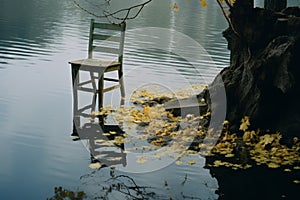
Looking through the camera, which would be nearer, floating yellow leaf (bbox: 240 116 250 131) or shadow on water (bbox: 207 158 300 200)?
shadow on water (bbox: 207 158 300 200)

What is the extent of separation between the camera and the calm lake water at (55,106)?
130 inches

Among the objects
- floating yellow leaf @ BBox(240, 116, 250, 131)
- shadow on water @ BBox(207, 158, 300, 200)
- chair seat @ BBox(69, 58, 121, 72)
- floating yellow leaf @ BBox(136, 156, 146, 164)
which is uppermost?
chair seat @ BBox(69, 58, 121, 72)

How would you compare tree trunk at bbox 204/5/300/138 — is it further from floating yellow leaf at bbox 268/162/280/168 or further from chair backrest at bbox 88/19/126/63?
chair backrest at bbox 88/19/126/63

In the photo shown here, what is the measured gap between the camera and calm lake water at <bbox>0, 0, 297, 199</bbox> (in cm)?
331

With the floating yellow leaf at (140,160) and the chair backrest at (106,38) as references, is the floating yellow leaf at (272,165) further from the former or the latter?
the chair backrest at (106,38)

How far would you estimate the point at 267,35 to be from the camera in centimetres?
482

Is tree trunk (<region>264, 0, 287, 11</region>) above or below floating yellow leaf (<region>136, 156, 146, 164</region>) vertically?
above

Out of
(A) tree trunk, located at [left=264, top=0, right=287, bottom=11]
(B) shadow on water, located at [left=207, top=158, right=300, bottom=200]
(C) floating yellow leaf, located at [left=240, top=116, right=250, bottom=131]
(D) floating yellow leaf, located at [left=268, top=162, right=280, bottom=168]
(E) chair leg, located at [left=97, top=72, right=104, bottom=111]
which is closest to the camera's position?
(B) shadow on water, located at [left=207, top=158, right=300, bottom=200]

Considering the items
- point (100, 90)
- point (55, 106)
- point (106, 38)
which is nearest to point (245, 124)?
point (100, 90)

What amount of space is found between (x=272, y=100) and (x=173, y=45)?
280 inches

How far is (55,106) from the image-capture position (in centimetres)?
538

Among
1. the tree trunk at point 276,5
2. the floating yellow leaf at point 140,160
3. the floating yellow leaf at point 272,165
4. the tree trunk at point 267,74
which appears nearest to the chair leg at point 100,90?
the tree trunk at point 267,74

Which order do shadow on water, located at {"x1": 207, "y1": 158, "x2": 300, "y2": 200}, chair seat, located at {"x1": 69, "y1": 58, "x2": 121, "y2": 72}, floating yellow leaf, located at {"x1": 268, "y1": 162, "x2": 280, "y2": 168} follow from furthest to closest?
chair seat, located at {"x1": 69, "y1": 58, "x2": 121, "y2": 72}
floating yellow leaf, located at {"x1": 268, "y1": 162, "x2": 280, "y2": 168}
shadow on water, located at {"x1": 207, "y1": 158, "x2": 300, "y2": 200}

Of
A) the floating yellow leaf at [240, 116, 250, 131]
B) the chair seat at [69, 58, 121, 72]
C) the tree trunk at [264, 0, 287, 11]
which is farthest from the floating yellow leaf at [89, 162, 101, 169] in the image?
the tree trunk at [264, 0, 287, 11]
